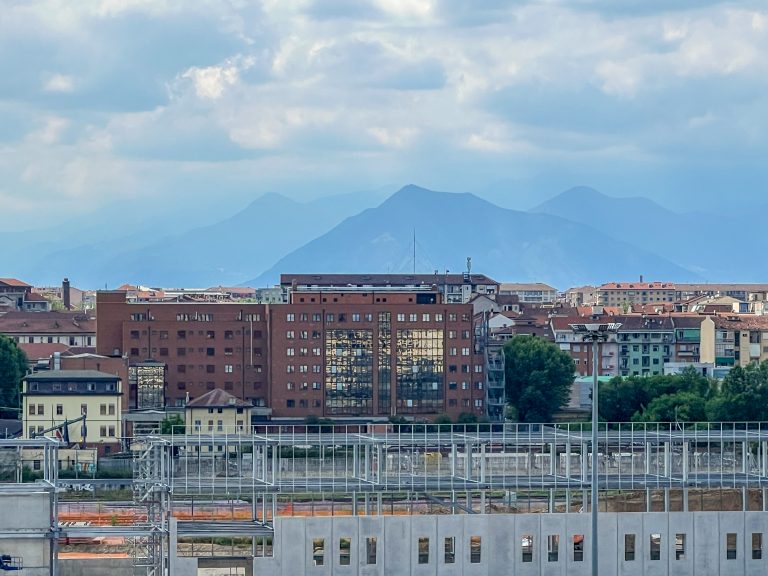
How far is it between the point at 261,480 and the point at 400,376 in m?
67.2

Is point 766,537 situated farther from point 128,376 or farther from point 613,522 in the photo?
point 128,376

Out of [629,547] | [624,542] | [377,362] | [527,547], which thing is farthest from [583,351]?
[527,547]

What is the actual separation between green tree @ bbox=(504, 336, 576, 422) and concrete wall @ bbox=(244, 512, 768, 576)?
6763 centimetres

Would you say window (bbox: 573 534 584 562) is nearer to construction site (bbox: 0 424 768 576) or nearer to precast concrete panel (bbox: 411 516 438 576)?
construction site (bbox: 0 424 768 576)

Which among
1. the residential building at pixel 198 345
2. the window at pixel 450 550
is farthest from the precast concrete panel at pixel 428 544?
the residential building at pixel 198 345

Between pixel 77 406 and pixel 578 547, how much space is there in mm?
50559

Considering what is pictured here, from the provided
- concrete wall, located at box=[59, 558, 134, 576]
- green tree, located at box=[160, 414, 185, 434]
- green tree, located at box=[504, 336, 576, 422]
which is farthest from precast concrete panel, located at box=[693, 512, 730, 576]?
green tree, located at box=[504, 336, 576, 422]

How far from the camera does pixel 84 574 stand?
54.2 meters

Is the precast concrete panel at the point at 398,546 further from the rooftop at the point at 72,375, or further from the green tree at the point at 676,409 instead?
the green tree at the point at 676,409

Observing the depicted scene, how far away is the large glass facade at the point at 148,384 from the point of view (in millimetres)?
116625

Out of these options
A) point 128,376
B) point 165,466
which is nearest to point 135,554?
point 165,466

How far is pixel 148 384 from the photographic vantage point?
117875mm

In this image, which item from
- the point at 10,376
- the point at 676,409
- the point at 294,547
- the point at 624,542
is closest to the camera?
the point at 294,547

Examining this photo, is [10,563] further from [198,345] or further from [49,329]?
[49,329]
